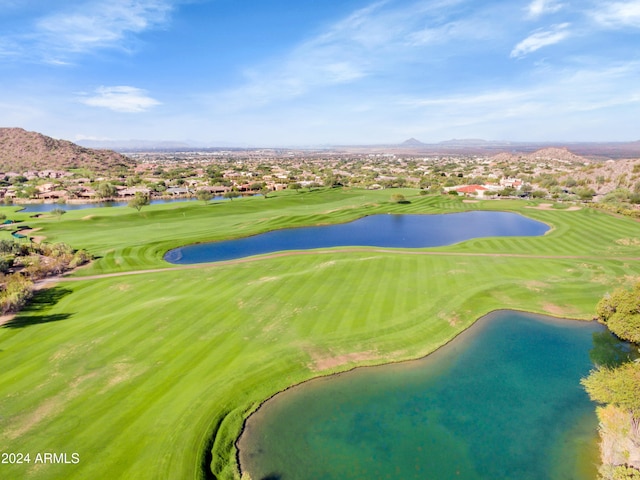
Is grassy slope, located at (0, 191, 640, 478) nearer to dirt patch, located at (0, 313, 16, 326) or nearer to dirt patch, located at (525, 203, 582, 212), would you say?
dirt patch, located at (0, 313, 16, 326)

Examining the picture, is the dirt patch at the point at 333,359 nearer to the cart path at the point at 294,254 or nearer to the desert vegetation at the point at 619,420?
the desert vegetation at the point at 619,420

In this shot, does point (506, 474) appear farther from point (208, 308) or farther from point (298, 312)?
point (208, 308)

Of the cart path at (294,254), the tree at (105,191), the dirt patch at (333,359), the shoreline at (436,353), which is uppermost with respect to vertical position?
the tree at (105,191)

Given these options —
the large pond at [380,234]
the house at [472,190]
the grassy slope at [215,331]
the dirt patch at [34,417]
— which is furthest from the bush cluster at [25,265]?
the house at [472,190]

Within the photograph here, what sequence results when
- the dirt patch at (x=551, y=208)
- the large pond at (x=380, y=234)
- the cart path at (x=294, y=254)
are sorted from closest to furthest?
the cart path at (x=294, y=254) < the large pond at (x=380, y=234) < the dirt patch at (x=551, y=208)

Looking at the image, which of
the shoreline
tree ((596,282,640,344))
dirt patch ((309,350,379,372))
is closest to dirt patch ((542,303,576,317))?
the shoreline

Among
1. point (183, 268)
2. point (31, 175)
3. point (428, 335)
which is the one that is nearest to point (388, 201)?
point (183, 268)
